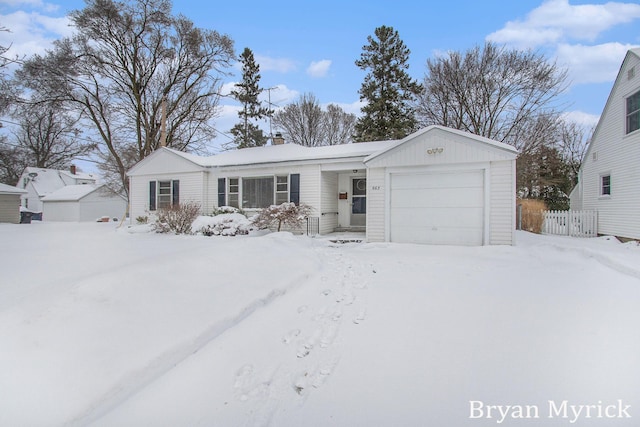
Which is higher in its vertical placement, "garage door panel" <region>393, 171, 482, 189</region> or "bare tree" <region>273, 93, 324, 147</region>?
"bare tree" <region>273, 93, 324, 147</region>

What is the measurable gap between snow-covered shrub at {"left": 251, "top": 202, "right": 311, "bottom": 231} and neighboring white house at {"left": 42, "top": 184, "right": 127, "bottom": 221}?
73.8 ft

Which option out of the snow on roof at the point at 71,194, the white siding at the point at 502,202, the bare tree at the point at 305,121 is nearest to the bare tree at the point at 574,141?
the bare tree at the point at 305,121

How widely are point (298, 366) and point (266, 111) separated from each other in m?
28.7

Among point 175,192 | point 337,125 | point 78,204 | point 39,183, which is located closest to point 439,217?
point 175,192

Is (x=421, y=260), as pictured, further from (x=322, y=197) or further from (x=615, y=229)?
(x=615, y=229)

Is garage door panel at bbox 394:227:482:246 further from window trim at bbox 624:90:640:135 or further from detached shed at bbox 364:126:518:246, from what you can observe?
window trim at bbox 624:90:640:135

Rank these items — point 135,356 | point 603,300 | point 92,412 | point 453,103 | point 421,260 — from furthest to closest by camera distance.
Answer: point 453,103
point 421,260
point 603,300
point 135,356
point 92,412

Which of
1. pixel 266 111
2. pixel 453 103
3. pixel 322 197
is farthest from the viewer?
pixel 266 111

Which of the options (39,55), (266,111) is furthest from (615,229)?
(39,55)

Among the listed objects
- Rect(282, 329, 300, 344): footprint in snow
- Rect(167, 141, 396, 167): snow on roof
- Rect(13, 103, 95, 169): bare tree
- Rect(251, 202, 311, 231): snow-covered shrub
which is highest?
Rect(13, 103, 95, 169): bare tree

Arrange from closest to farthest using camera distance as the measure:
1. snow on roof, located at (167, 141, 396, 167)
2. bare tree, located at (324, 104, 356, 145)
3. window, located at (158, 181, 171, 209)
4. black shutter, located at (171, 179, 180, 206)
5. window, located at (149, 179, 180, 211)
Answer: snow on roof, located at (167, 141, 396, 167), black shutter, located at (171, 179, 180, 206), window, located at (149, 179, 180, 211), window, located at (158, 181, 171, 209), bare tree, located at (324, 104, 356, 145)

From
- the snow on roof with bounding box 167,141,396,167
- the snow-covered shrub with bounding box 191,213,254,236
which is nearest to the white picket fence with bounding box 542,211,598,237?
the snow on roof with bounding box 167,141,396,167

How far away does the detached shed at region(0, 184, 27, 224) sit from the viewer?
20703 mm

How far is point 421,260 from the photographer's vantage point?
7.09 metres
